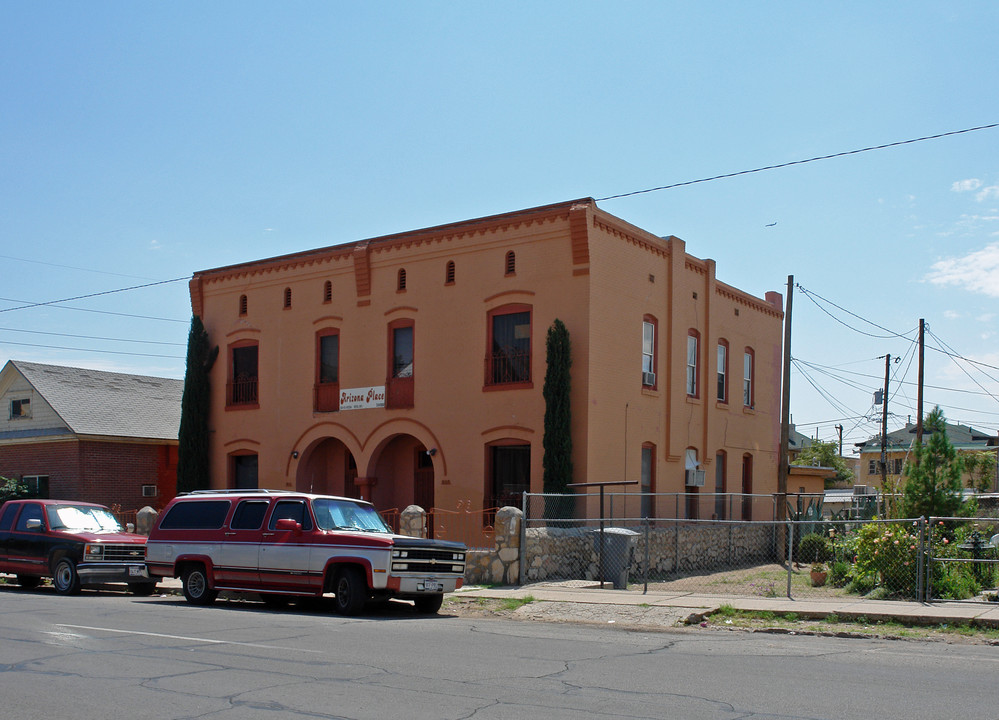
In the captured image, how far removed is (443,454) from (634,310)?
6125 mm

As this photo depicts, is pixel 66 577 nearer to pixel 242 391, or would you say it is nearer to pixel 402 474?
pixel 402 474

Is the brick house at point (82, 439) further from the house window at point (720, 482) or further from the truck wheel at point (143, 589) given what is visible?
the house window at point (720, 482)

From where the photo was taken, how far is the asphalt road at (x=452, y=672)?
26.1 ft

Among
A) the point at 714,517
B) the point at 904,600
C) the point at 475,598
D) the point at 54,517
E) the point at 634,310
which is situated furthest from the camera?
the point at 714,517

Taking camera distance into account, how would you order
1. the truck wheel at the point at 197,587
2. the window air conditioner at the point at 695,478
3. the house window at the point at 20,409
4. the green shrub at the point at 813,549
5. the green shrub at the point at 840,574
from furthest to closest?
the house window at the point at 20,409 < the window air conditioner at the point at 695,478 < the green shrub at the point at 813,549 < the green shrub at the point at 840,574 < the truck wheel at the point at 197,587

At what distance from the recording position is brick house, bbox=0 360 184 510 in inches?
1251

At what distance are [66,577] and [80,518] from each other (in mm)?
1371

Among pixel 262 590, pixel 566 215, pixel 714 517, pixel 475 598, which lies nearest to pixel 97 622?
pixel 262 590

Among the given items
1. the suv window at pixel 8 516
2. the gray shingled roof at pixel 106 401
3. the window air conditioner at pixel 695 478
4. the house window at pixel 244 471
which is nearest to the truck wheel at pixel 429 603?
the suv window at pixel 8 516

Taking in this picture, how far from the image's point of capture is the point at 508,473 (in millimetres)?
24391

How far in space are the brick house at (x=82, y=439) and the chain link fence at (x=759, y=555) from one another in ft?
54.2

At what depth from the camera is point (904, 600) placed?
50.6 ft

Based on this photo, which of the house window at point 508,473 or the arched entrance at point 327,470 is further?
the arched entrance at point 327,470

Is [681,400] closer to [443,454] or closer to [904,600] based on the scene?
[443,454]
